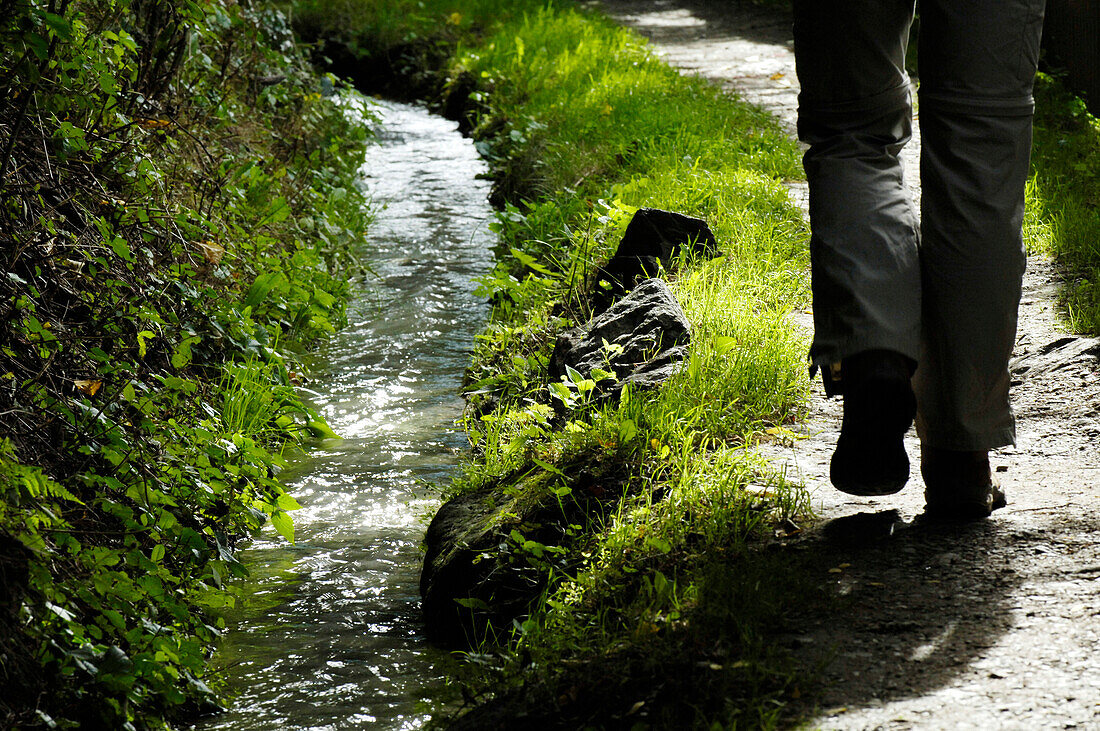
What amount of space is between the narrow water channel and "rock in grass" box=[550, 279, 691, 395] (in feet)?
2.49

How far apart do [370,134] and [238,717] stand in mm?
5827

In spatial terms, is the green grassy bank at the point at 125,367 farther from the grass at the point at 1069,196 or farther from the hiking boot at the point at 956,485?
the grass at the point at 1069,196

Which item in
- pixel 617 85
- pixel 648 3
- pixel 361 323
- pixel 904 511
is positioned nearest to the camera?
pixel 904 511

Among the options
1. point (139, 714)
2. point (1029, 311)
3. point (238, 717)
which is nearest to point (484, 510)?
point (238, 717)

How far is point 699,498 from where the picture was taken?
2.51 metres

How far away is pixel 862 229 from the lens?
2.17 m

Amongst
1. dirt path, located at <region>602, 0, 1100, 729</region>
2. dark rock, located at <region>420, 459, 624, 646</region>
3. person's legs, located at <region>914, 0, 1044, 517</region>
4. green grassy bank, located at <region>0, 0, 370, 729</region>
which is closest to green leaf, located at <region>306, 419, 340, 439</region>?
green grassy bank, located at <region>0, 0, 370, 729</region>

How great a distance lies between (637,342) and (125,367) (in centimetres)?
156

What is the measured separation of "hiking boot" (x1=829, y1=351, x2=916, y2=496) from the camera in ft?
6.84

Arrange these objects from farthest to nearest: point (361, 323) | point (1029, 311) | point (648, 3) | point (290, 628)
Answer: point (648, 3) → point (361, 323) → point (1029, 311) → point (290, 628)

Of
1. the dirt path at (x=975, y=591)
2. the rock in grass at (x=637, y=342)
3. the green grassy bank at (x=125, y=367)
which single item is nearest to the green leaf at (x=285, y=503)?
the green grassy bank at (x=125, y=367)

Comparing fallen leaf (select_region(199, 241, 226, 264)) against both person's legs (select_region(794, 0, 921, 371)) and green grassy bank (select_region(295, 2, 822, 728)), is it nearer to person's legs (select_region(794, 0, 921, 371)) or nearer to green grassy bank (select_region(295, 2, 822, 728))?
green grassy bank (select_region(295, 2, 822, 728))

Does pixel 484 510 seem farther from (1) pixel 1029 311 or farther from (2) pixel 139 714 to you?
(1) pixel 1029 311

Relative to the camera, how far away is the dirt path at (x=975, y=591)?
1.74 meters
